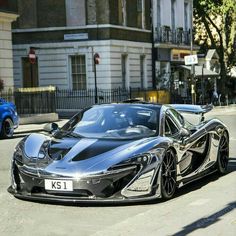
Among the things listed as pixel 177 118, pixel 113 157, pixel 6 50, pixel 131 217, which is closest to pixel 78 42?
pixel 6 50

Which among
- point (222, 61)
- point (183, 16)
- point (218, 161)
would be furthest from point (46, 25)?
point (218, 161)

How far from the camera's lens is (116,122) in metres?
A: 8.70

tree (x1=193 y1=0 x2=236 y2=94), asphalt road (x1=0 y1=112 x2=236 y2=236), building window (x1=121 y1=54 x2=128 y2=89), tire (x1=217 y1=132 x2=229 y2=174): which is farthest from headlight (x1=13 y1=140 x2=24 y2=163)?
tree (x1=193 y1=0 x2=236 y2=94)

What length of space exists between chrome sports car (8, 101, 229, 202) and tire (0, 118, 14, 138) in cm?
1099

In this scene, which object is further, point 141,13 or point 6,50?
point 141,13

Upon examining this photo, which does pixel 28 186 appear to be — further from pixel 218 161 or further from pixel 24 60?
pixel 24 60

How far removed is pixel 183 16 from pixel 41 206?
136 feet

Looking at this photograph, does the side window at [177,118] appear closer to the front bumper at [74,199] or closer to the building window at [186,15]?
the front bumper at [74,199]

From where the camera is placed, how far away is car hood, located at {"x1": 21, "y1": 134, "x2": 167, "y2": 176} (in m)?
7.45

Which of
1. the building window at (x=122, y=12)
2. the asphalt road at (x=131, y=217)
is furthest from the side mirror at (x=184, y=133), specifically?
the building window at (x=122, y=12)

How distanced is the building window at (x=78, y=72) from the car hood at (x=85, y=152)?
96.7 feet

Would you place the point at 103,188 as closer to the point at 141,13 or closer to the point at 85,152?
the point at 85,152

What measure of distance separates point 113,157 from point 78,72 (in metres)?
30.6

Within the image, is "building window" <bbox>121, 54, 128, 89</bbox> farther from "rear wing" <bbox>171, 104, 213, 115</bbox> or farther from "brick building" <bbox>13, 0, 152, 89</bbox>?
"rear wing" <bbox>171, 104, 213, 115</bbox>
